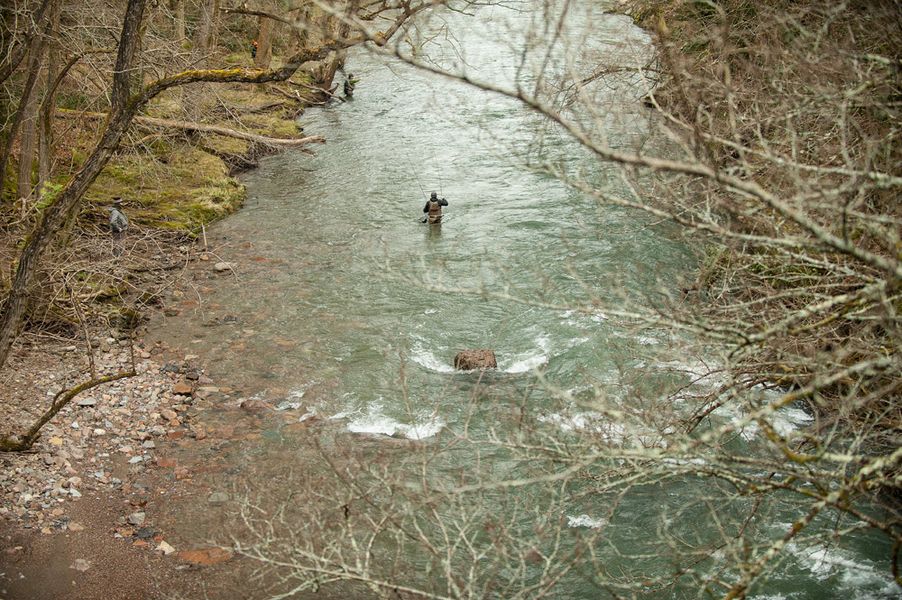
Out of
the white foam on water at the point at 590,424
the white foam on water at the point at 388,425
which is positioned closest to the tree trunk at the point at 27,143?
the white foam on water at the point at 388,425

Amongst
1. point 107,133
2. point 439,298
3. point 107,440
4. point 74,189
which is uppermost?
point 107,133

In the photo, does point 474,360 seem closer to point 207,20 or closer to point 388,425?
point 388,425

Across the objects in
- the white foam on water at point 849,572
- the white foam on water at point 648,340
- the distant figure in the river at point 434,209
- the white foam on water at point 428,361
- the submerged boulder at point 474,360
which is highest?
the distant figure in the river at point 434,209

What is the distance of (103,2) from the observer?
501 inches

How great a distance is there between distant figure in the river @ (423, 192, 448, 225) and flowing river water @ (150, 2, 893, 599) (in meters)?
0.22

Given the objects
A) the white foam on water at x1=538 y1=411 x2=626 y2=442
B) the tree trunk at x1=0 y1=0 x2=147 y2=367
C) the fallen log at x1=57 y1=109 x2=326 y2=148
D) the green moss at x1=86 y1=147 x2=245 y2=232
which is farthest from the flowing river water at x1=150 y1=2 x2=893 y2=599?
the tree trunk at x1=0 y1=0 x2=147 y2=367

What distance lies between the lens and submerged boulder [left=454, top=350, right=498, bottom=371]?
10812 mm

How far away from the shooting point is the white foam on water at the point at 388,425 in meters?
9.48

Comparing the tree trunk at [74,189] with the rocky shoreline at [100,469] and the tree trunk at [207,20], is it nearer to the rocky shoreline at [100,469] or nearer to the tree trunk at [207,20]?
the rocky shoreline at [100,469]

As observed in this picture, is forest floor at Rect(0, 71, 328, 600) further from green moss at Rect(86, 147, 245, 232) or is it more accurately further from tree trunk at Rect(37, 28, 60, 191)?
green moss at Rect(86, 147, 245, 232)

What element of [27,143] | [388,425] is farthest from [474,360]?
[27,143]

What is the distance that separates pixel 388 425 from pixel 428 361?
1.67m

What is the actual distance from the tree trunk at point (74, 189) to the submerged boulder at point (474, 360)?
509 centimetres

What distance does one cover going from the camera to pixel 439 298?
13039 millimetres
